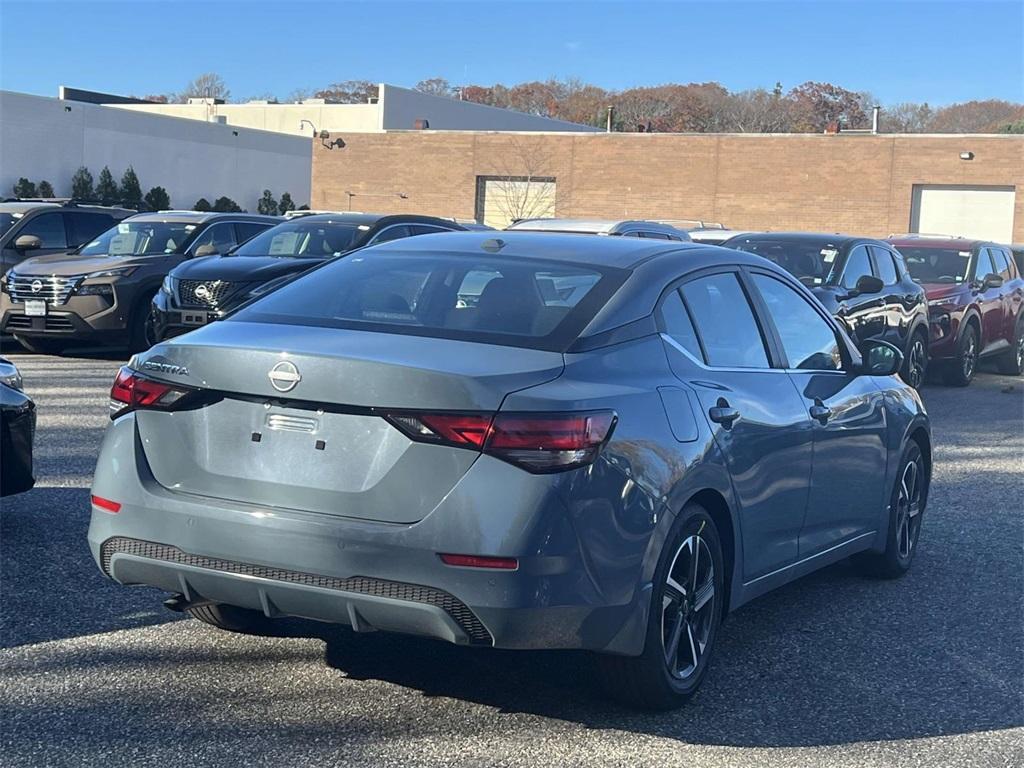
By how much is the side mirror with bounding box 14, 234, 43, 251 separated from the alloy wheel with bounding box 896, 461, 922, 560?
11941 mm

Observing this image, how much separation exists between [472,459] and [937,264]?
1450cm

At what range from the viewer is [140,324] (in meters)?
15.5

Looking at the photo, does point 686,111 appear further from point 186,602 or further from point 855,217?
point 186,602

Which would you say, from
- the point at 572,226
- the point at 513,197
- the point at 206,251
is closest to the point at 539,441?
the point at 572,226

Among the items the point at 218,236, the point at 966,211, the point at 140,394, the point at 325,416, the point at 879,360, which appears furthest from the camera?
the point at 966,211

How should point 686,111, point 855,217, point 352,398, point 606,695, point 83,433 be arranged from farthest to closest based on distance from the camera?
1. point 686,111
2. point 855,217
3. point 83,433
4. point 606,695
5. point 352,398

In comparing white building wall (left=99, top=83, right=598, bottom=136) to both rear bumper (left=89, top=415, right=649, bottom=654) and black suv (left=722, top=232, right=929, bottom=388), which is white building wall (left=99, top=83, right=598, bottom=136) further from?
rear bumper (left=89, top=415, right=649, bottom=654)

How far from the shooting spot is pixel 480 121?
230 ft

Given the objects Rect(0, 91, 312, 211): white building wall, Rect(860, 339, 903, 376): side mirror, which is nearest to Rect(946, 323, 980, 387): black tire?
Rect(860, 339, 903, 376): side mirror

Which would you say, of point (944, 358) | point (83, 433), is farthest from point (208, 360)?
point (944, 358)

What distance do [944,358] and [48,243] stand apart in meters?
11.2

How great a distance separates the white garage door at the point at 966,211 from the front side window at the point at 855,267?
3016 centimetres

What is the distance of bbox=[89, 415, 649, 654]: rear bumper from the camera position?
4.07m

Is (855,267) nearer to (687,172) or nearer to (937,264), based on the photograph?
(937,264)
